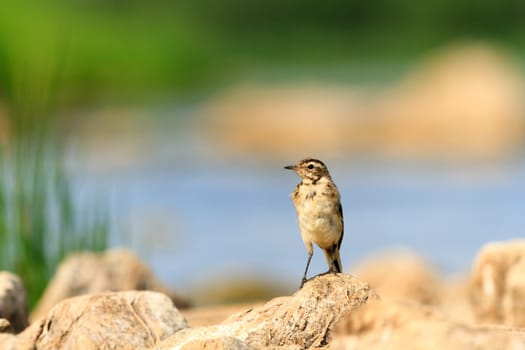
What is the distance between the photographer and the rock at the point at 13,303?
806 cm

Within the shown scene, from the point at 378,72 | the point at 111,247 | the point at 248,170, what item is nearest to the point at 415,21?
the point at 378,72

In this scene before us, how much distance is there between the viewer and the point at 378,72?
3969 cm

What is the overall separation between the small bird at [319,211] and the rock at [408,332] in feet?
6.64

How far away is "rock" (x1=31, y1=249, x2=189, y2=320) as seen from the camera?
953 cm

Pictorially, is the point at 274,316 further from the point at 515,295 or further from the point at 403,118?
the point at 403,118

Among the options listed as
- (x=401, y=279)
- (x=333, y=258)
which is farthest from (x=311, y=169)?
(x=401, y=279)

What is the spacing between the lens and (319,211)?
760 centimetres

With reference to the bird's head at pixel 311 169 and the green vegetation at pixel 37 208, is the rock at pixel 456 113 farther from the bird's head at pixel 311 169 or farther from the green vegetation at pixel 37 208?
the bird's head at pixel 311 169

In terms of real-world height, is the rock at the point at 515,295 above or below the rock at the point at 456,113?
below

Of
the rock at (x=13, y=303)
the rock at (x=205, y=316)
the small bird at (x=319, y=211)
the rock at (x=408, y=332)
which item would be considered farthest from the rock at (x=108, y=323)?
the rock at (x=408, y=332)

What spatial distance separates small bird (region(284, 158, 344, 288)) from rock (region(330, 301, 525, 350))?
2.02 m

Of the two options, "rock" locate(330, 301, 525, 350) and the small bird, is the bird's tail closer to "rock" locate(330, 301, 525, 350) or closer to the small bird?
the small bird

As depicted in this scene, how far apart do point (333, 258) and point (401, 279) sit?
13.9 ft

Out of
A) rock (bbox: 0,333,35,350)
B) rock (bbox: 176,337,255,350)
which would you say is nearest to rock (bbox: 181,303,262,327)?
rock (bbox: 0,333,35,350)
